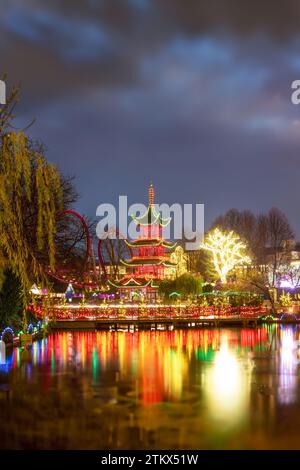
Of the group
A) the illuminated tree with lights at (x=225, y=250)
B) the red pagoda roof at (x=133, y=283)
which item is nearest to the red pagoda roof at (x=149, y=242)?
the red pagoda roof at (x=133, y=283)

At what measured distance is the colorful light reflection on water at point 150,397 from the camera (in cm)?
1056

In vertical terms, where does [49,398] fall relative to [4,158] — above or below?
below

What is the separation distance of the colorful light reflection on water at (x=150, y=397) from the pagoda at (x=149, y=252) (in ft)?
139

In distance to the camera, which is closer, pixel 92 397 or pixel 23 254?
pixel 92 397

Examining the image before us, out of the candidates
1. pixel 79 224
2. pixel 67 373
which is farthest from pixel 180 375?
pixel 79 224

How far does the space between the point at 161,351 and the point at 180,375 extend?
6817mm

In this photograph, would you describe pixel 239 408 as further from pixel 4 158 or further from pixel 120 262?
pixel 120 262

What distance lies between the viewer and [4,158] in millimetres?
16391

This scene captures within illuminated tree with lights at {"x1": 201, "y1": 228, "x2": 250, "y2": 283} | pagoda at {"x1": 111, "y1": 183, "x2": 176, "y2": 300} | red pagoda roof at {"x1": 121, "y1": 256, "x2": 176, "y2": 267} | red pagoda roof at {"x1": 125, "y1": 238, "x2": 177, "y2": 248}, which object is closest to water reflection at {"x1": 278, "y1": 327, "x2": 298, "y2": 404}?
illuminated tree with lights at {"x1": 201, "y1": 228, "x2": 250, "y2": 283}

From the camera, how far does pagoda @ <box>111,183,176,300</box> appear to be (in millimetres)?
70169

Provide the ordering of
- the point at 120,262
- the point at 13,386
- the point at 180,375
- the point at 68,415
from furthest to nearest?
the point at 120,262 → the point at 180,375 → the point at 13,386 → the point at 68,415

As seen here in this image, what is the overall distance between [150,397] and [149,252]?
62.6m

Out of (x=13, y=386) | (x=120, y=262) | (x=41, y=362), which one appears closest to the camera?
(x=13, y=386)

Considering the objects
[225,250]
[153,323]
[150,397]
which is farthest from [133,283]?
[150,397]
